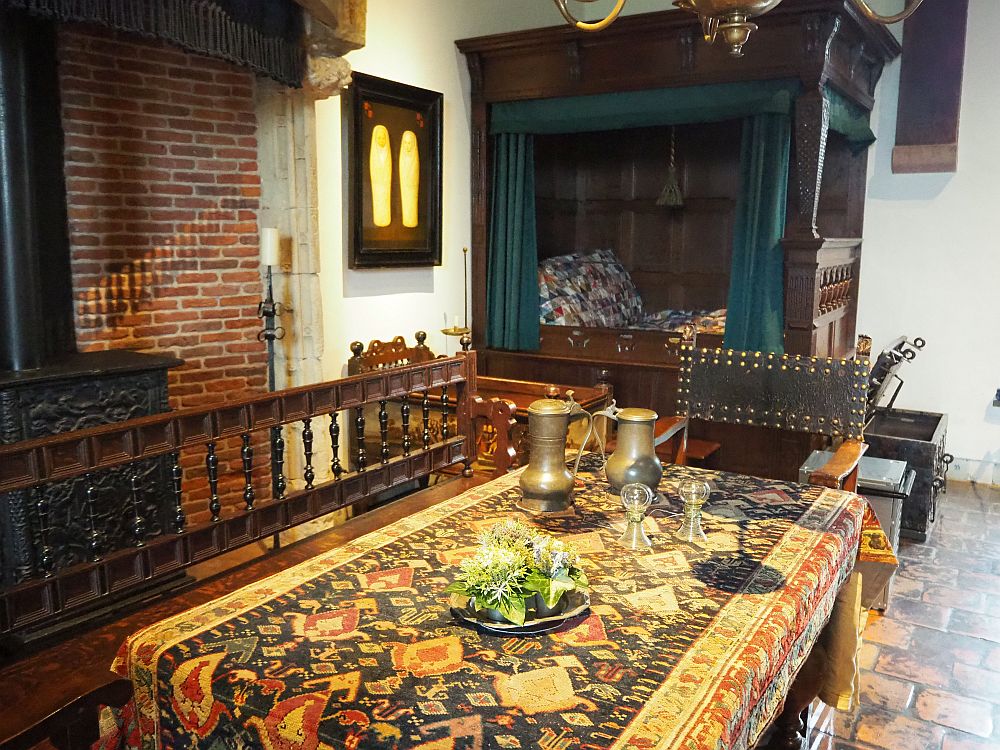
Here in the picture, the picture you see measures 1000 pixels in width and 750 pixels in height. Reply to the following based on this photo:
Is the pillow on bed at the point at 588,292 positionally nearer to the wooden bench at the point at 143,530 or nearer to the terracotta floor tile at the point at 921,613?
the wooden bench at the point at 143,530

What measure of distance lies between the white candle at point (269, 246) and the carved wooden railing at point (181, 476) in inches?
48.7

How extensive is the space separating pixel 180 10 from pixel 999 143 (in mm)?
5013

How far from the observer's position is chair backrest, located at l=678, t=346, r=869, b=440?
321 centimetres

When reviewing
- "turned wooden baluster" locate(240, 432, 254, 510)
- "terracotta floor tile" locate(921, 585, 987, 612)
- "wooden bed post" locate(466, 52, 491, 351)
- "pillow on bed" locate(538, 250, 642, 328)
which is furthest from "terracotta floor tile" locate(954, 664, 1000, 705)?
"wooden bed post" locate(466, 52, 491, 351)

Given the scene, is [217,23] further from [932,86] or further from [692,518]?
[932,86]

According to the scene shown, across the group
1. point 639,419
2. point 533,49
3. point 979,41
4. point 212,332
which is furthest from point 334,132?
point 979,41

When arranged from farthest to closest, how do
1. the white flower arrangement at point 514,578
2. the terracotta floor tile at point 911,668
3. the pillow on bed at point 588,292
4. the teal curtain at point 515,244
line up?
the pillow on bed at point 588,292 → the teal curtain at point 515,244 → the terracotta floor tile at point 911,668 → the white flower arrangement at point 514,578

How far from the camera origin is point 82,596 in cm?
229

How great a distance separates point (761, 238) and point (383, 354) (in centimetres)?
229

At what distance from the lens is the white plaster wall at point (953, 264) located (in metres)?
5.52

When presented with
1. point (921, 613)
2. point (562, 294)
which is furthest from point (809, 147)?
point (921, 613)

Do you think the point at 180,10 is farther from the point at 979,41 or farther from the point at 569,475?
the point at 979,41

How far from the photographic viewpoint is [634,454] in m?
2.40

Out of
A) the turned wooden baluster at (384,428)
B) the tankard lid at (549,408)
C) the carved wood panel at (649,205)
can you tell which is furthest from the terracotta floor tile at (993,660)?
the carved wood panel at (649,205)
